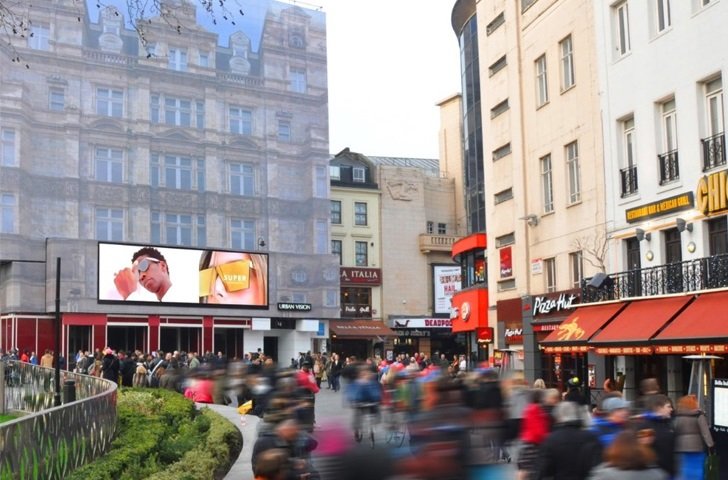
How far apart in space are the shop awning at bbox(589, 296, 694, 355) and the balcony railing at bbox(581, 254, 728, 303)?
0.38 meters

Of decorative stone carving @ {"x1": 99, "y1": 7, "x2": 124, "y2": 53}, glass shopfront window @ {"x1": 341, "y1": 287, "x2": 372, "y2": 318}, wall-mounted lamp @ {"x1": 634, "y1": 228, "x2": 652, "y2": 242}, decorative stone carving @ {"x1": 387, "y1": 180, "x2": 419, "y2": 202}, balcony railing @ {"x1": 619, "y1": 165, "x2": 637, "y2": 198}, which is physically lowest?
glass shopfront window @ {"x1": 341, "y1": 287, "x2": 372, "y2": 318}

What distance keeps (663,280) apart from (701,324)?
3.93m

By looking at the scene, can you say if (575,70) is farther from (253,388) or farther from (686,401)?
(686,401)

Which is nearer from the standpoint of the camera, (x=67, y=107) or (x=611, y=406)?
(x=611, y=406)

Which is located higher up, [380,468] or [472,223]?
[472,223]

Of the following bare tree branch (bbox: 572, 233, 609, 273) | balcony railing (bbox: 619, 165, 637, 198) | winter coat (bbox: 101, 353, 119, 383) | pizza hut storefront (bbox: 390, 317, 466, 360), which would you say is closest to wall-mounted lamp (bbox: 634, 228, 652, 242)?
balcony railing (bbox: 619, 165, 637, 198)

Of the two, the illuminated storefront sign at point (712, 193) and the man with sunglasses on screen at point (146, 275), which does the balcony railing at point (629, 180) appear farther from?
the man with sunglasses on screen at point (146, 275)

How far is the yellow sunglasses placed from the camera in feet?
176

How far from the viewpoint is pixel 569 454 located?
10227 mm

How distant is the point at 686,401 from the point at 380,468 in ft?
25.9

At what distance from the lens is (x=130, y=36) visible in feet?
179

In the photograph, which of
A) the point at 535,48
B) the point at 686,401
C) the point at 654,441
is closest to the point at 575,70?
the point at 535,48

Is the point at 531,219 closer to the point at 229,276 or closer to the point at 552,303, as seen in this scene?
the point at 552,303

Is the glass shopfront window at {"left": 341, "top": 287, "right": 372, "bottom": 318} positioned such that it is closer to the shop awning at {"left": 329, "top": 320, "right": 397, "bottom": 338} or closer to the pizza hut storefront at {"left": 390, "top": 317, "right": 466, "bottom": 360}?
the shop awning at {"left": 329, "top": 320, "right": 397, "bottom": 338}
